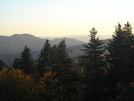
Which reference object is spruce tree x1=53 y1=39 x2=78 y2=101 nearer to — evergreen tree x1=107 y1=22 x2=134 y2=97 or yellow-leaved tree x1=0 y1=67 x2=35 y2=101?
yellow-leaved tree x1=0 y1=67 x2=35 y2=101

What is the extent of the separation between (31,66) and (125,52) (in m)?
24.9

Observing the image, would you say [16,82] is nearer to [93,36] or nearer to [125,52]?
[93,36]

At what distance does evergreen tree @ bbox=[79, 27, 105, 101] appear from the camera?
81.5 ft

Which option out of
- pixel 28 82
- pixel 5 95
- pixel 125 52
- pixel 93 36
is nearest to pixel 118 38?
pixel 125 52

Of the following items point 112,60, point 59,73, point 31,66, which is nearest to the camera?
point 112,60

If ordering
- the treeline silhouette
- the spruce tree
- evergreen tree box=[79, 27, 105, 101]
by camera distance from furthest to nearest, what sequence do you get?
the spruce tree → evergreen tree box=[79, 27, 105, 101] → the treeline silhouette

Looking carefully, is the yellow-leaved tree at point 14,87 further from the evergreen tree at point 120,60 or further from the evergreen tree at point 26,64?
the evergreen tree at point 120,60

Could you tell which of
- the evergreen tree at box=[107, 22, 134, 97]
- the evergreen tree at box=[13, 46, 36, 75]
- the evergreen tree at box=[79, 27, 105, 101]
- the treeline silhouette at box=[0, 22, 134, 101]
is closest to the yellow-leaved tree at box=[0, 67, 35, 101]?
the treeline silhouette at box=[0, 22, 134, 101]

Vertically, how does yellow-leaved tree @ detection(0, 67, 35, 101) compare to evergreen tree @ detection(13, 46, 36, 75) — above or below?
below

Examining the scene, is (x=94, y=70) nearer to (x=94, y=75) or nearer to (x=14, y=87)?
(x=94, y=75)

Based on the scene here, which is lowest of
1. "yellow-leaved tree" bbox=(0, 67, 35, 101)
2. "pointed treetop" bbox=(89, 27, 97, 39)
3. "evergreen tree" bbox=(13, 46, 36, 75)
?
"yellow-leaved tree" bbox=(0, 67, 35, 101)

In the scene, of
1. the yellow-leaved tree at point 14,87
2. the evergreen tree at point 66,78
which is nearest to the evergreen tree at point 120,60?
the evergreen tree at point 66,78

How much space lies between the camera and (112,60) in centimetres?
2502

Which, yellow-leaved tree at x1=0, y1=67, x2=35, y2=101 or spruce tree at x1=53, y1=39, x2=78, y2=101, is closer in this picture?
yellow-leaved tree at x1=0, y1=67, x2=35, y2=101
